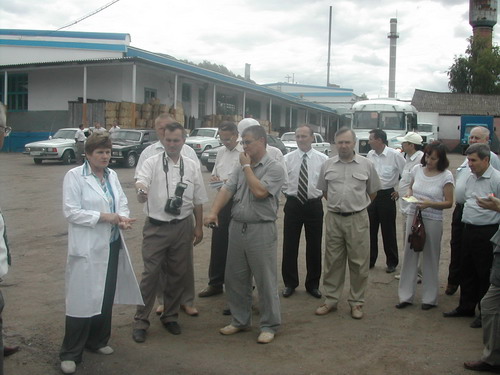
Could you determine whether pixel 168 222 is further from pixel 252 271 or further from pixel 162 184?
pixel 252 271

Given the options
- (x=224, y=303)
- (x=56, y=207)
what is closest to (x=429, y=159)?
(x=224, y=303)

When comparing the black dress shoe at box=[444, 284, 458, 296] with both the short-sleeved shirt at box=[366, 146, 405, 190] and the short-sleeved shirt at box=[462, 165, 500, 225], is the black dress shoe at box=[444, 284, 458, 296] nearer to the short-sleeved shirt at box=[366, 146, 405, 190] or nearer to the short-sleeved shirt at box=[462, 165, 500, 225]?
the short-sleeved shirt at box=[462, 165, 500, 225]

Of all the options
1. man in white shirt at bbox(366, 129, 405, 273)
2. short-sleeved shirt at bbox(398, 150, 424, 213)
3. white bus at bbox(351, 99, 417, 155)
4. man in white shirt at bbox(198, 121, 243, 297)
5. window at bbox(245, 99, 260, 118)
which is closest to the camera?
man in white shirt at bbox(198, 121, 243, 297)

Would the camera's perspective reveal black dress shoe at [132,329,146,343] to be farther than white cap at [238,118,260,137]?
A: No

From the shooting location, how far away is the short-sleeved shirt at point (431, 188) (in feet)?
19.2

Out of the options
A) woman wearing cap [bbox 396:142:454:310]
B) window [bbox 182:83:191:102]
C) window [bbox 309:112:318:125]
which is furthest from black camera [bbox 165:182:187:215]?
window [bbox 309:112:318:125]

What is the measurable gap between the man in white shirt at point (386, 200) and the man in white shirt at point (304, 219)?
136 centimetres

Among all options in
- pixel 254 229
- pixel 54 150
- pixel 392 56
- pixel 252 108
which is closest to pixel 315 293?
pixel 254 229

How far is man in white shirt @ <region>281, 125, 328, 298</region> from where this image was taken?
6422mm

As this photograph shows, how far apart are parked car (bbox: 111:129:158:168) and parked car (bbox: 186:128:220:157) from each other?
1.91m

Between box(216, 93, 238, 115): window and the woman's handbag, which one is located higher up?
box(216, 93, 238, 115): window

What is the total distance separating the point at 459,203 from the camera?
19.2ft

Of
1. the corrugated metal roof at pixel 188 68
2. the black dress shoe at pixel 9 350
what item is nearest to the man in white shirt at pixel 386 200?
the black dress shoe at pixel 9 350

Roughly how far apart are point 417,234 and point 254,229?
194 centimetres
